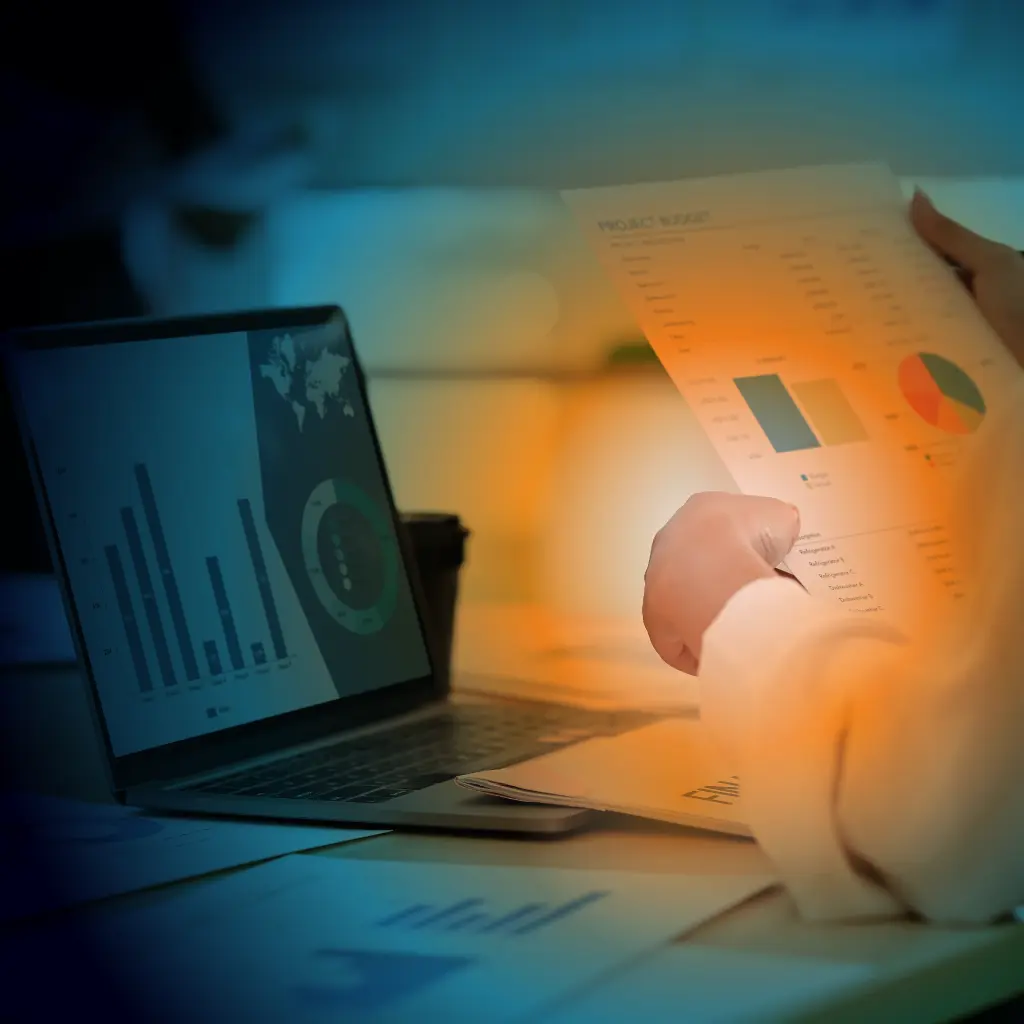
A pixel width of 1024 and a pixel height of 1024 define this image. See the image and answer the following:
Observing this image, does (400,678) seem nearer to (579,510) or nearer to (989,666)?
(579,510)

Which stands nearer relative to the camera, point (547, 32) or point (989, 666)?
point (989, 666)

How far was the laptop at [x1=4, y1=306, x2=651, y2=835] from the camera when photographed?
2.60 feet

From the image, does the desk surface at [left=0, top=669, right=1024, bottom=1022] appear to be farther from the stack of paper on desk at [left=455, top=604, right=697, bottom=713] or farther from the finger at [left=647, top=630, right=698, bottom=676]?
the stack of paper on desk at [left=455, top=604, right=697, bottom=713]

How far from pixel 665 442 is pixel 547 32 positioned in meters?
0.39

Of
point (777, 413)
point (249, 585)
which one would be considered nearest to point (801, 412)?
point (777, 413)

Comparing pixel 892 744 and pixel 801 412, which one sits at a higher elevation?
pixel 801 412

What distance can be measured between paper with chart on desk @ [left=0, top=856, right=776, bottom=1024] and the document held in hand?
5 centimetres

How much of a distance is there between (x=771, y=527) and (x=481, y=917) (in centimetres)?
26

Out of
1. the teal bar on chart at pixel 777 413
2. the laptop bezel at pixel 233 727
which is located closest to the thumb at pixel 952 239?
the teal bar on chart at pixel 777 413

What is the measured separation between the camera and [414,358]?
1.28 m

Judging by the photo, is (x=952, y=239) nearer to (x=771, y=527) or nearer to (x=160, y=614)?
(x=771, y=527)

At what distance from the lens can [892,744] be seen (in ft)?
1.81

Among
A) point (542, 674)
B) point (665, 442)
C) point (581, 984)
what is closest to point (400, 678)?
point (542, 674)

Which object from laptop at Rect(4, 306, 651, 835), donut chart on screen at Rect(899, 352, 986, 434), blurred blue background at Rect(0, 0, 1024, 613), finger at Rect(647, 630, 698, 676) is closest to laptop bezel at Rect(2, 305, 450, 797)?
laptop at Rect(4, 306, 651, 835)
